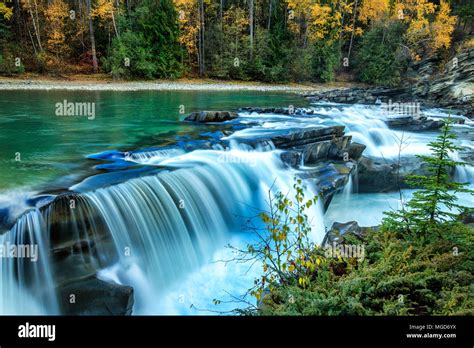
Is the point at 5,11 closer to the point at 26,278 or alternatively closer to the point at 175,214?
the point at 175,214

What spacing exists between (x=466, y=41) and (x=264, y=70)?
1639cm

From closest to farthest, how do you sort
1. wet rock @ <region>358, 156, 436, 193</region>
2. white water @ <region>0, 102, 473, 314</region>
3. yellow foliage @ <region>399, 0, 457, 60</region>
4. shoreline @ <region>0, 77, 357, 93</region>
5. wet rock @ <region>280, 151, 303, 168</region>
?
1. white water @ <region>0, 102, 473, 314</region>
2. wet rock @ <region>280, 151, 303, 168</region>
3. wet rock @ <region>358, 156, 436, 193</region>
4. shoreline @ <region>0, 77, 357, 93</region>
5. yellow foliage @ <region>399, 0, 457, 60</region>

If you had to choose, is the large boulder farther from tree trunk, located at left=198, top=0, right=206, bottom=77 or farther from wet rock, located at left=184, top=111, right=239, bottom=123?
tree trunk, located at left=198, top=0, right=206, bottom=77

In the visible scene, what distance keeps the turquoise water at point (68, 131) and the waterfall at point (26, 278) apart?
1902 millimetres

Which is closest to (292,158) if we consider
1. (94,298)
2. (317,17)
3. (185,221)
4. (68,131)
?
Result: (185,221)

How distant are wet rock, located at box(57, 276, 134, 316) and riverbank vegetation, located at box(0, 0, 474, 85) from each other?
27.4 metres

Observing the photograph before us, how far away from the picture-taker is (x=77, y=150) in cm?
917

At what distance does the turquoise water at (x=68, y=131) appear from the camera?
290 inches

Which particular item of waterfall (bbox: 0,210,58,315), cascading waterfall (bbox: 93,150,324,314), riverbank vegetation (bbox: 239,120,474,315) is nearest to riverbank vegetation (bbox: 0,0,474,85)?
cascading waterfall (bbox: 93,150,324,314)

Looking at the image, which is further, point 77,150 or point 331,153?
point 331,153

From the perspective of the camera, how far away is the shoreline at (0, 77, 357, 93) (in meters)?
24.1

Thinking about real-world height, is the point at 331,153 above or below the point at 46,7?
below
